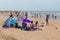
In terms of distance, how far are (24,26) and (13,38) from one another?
513 cm

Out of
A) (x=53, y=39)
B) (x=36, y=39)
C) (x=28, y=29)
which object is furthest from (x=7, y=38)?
(x=28, y=29)

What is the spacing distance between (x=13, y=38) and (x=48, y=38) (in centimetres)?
233

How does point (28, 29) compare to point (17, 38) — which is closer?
point (17, 38)

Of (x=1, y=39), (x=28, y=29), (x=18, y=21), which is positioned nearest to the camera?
(x=1, y=39)

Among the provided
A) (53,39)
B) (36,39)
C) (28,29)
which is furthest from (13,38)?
(28,29)

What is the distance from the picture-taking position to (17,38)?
1438 cm

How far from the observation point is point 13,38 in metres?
14.3

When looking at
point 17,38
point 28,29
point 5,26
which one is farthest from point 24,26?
point 17,38

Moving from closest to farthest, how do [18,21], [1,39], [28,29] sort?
[1,39]
[28,29]
[18,21]

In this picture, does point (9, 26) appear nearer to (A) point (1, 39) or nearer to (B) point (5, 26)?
(B) point (5, 26)

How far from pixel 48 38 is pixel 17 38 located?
2.07 m

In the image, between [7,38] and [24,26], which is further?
[24,26]

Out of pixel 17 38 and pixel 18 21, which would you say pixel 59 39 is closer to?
pixel 17 38

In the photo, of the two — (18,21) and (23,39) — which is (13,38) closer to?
(23,39)
